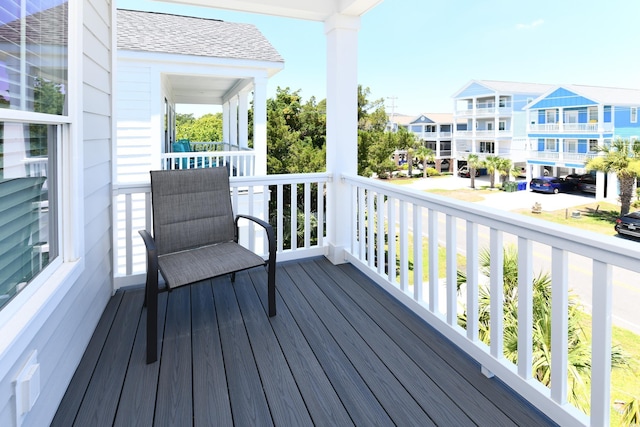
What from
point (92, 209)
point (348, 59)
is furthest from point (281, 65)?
point (92, 209)

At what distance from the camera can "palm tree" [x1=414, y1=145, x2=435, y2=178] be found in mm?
2629

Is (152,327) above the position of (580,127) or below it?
below

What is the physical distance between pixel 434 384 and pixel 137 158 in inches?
227

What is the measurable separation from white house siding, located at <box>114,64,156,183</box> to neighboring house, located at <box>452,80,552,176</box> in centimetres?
509

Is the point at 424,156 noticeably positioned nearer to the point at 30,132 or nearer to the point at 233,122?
the point at 30,132

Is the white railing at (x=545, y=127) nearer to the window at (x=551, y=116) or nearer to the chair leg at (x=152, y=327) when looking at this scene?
the window at (x=551, y=116)

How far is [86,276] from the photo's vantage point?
2.31 m

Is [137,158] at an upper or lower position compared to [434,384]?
upper

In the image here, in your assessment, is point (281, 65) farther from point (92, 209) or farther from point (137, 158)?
point (92, 209)

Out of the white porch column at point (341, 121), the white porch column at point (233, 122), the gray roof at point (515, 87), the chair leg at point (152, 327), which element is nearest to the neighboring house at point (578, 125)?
the gray roof at point (515, 87)

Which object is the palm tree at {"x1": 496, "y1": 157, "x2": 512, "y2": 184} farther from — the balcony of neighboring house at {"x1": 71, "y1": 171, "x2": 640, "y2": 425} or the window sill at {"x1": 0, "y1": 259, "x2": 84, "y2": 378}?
the window sill at {"x1": 0, "y1": 259, "x2": 84, "y2": 378}

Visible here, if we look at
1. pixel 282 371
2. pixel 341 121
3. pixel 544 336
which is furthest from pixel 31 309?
pixel 341 121

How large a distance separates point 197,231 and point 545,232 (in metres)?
2.39

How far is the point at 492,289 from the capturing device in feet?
6.40
